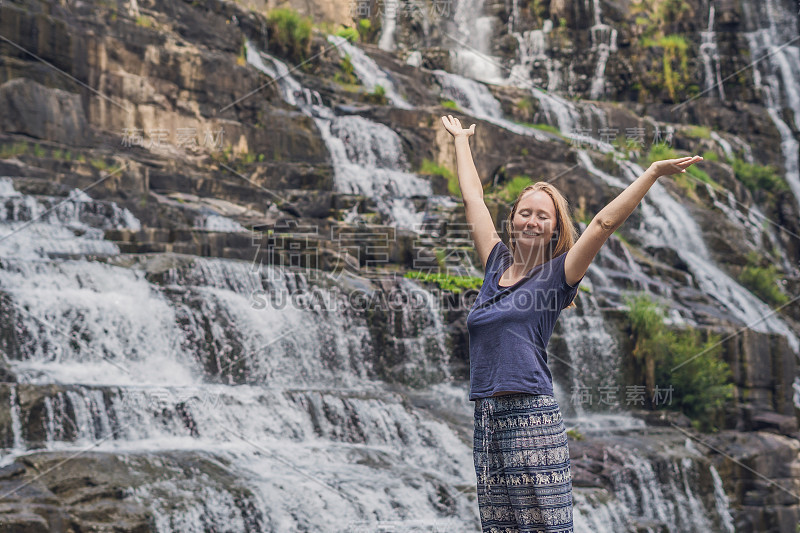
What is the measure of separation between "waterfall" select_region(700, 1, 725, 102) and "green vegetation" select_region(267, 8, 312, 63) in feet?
40.1

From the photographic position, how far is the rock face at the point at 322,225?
7152 millimetres

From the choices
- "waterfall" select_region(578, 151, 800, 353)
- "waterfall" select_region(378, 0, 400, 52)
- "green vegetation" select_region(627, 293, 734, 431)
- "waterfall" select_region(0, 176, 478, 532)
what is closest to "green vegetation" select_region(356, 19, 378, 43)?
"waterfall" select_region(378, 0, 400, 52)

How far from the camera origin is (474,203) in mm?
2514

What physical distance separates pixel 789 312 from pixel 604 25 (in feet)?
40.2

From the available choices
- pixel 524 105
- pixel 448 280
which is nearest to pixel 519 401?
pixel 448 280

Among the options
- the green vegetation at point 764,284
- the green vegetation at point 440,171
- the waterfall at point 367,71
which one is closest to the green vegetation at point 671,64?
the green vegetation at point 764,284

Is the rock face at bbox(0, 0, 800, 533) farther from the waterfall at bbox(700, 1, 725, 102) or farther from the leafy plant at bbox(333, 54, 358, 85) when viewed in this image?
the waterfall at bbox(700, 1, 725, 102)

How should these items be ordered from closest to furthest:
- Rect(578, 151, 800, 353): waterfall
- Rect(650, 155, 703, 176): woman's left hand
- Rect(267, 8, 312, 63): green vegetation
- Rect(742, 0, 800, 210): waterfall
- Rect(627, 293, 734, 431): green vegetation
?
Rect(650, 155, 703, 176): woman's left hand
Rect(627, 293, 734, 431): green vegetation
Rect(578, 151, 800, 353): waterfall
Rect(267, 8, 312, 63): green vegetation
Rect(742, 0, 800, 210): waterfall

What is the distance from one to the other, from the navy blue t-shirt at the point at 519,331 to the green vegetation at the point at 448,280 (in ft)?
31.7

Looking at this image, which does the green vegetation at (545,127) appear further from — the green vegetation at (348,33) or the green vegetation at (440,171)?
the green vegetation at (348,33)

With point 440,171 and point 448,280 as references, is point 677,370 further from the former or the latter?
point 440,171

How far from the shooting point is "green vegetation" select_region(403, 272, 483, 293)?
39.2 ft

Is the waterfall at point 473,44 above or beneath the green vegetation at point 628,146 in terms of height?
above

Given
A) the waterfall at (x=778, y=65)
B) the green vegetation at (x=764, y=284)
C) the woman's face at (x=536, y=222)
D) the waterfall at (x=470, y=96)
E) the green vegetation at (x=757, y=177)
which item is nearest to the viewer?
the woman's face at (x=536, y=222)
